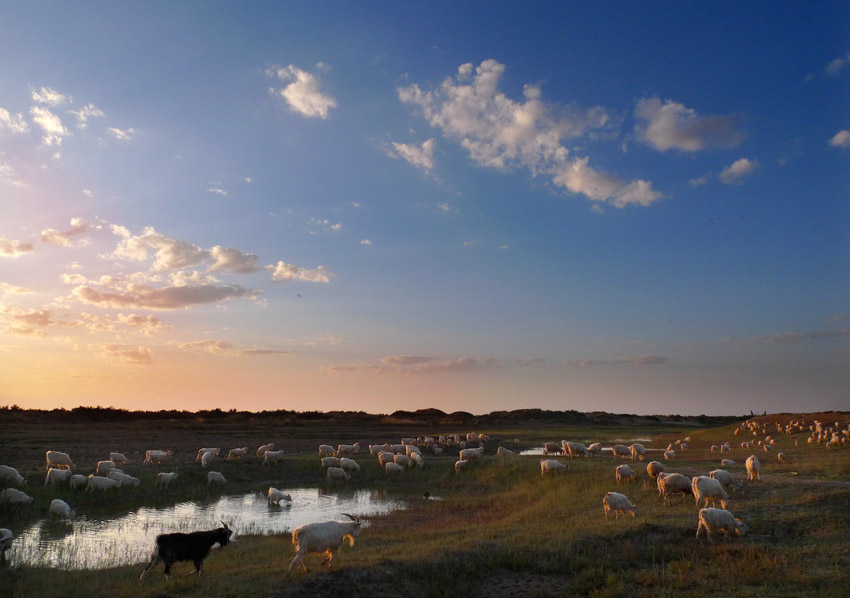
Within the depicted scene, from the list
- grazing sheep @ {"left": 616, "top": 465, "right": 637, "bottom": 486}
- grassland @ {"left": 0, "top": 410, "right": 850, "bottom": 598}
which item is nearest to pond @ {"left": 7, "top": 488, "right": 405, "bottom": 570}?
grassland @ {"left": 0, "top": 410, "right": 850, "bottom": 598}

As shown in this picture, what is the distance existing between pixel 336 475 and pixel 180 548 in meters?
20.2

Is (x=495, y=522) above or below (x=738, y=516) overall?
below

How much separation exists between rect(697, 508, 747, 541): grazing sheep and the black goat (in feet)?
42.8

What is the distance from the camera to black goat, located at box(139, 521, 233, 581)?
41.5ft

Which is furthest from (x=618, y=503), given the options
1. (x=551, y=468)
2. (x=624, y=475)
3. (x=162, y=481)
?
(x=162, y=481)

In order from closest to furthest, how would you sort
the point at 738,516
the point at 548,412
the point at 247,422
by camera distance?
the point at 738,516
the point at 247,422
the point at 548,412

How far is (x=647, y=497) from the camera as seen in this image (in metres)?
20.9

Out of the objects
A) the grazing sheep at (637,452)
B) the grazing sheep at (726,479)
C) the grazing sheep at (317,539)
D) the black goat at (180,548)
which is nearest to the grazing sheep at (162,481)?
the black goat at (180,548)

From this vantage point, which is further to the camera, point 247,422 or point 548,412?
point 548,412

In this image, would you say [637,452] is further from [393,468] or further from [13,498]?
[13,498]

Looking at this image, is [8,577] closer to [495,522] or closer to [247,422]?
[495,522]

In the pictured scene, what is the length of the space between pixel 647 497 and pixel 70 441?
48.1m

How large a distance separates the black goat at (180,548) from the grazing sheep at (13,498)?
1292cm

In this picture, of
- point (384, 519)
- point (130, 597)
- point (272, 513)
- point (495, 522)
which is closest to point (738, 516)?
point (495, 522)
